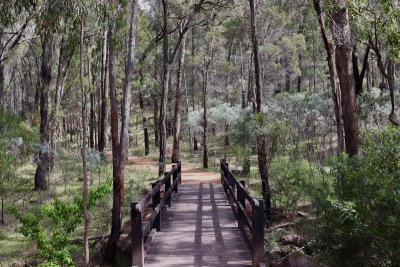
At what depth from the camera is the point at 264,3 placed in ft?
100

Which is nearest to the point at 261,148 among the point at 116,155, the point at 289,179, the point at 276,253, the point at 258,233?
the point at 289,179

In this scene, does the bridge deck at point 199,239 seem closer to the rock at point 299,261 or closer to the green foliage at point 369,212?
the rock at point 299,261

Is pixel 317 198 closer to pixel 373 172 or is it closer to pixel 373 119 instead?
pixel 373 172

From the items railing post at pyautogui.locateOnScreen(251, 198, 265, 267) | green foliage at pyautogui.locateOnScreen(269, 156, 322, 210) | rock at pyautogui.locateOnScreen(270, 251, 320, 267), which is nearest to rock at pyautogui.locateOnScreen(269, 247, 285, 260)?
rock at pyautogui.locateOnScreen(270, 251, 320, 267)

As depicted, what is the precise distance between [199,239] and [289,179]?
227 inches

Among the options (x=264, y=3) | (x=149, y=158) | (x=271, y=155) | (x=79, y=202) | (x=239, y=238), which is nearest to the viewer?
(x=239, y=238)

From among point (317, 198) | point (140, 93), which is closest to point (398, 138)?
point (317, 198)

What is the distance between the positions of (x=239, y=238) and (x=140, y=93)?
31.5 m

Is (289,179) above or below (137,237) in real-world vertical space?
above

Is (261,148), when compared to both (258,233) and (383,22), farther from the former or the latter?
(258,233)

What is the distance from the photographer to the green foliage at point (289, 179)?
1235 centimetres

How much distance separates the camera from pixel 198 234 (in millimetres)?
7879

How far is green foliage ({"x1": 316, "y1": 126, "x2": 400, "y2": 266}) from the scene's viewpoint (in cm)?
520

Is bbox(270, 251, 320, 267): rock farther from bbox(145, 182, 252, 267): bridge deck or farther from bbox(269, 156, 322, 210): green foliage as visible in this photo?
bbox(269, 156, 322, 210): green foliage
